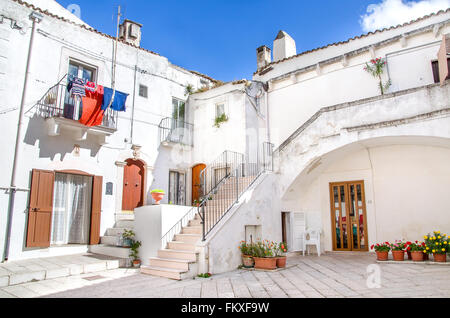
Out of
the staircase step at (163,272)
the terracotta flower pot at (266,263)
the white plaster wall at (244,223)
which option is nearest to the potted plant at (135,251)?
the staircase step at (163,272)

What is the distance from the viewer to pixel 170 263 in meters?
7.31

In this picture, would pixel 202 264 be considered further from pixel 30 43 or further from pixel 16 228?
pixel 30 43

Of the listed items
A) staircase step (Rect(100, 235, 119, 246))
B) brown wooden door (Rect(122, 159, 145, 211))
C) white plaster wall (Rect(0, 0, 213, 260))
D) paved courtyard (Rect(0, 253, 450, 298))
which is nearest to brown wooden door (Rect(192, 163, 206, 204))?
white plaster wall (Rect(0, 0, 213, 260))

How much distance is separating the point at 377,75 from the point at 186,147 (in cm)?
733

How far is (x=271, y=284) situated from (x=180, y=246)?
258 centimetres

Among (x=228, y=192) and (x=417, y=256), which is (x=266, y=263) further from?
(x=417, y=256)

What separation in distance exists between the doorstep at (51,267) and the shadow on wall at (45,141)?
286 cm

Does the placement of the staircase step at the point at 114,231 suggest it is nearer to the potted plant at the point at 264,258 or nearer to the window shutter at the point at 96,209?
the window shutter at the point at 96,209

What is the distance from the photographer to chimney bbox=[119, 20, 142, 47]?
41.1 feet

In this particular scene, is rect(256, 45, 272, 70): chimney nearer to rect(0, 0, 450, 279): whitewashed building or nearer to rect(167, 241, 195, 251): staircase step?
rect(0, 0, 450, 279): whitewashed building

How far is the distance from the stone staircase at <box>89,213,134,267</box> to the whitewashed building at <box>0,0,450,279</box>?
55 mm

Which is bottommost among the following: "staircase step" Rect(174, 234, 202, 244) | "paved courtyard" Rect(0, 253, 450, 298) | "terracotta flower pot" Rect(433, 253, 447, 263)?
"paved courtyard" Rect(0, 253, 450, 298)

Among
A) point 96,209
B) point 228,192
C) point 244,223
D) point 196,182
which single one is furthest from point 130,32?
point 244,223

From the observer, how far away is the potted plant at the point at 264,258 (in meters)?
7.53
